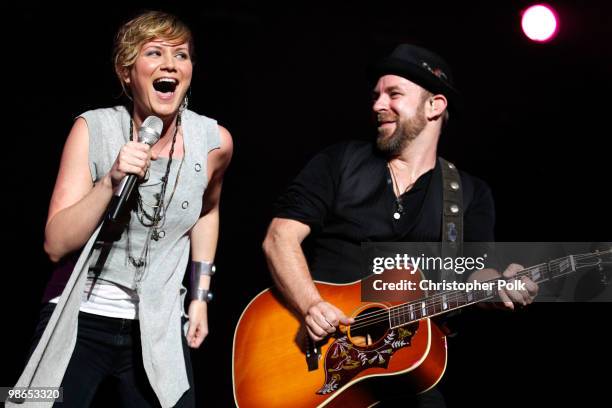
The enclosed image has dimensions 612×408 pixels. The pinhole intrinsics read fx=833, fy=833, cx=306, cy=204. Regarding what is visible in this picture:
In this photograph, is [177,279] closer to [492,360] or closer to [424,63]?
[424,63]

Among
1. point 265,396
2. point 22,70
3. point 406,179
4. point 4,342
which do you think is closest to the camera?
point 265,396

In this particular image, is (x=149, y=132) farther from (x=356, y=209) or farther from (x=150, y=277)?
(x=356, y=209)

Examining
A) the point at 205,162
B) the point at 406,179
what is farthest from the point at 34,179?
the point at 406,179

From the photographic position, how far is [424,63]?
3.66 metres

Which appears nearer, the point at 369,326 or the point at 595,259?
the point at 595,259

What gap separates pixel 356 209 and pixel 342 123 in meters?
1.53

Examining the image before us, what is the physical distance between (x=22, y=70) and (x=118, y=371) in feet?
7.24

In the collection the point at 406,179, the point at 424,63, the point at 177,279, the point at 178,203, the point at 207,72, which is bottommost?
the point at 177,279

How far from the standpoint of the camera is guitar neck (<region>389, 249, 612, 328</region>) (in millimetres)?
3252

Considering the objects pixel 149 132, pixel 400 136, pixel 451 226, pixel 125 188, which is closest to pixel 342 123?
pixel 400 136

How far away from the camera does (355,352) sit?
326 centimetres

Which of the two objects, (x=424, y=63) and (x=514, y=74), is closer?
(x=424, y=63)

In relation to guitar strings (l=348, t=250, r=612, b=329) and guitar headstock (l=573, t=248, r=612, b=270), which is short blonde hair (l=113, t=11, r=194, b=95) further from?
guitar headstock (l=573, t=248, r=612, b=270)

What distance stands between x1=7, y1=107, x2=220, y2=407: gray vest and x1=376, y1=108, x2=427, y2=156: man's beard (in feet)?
3.11
